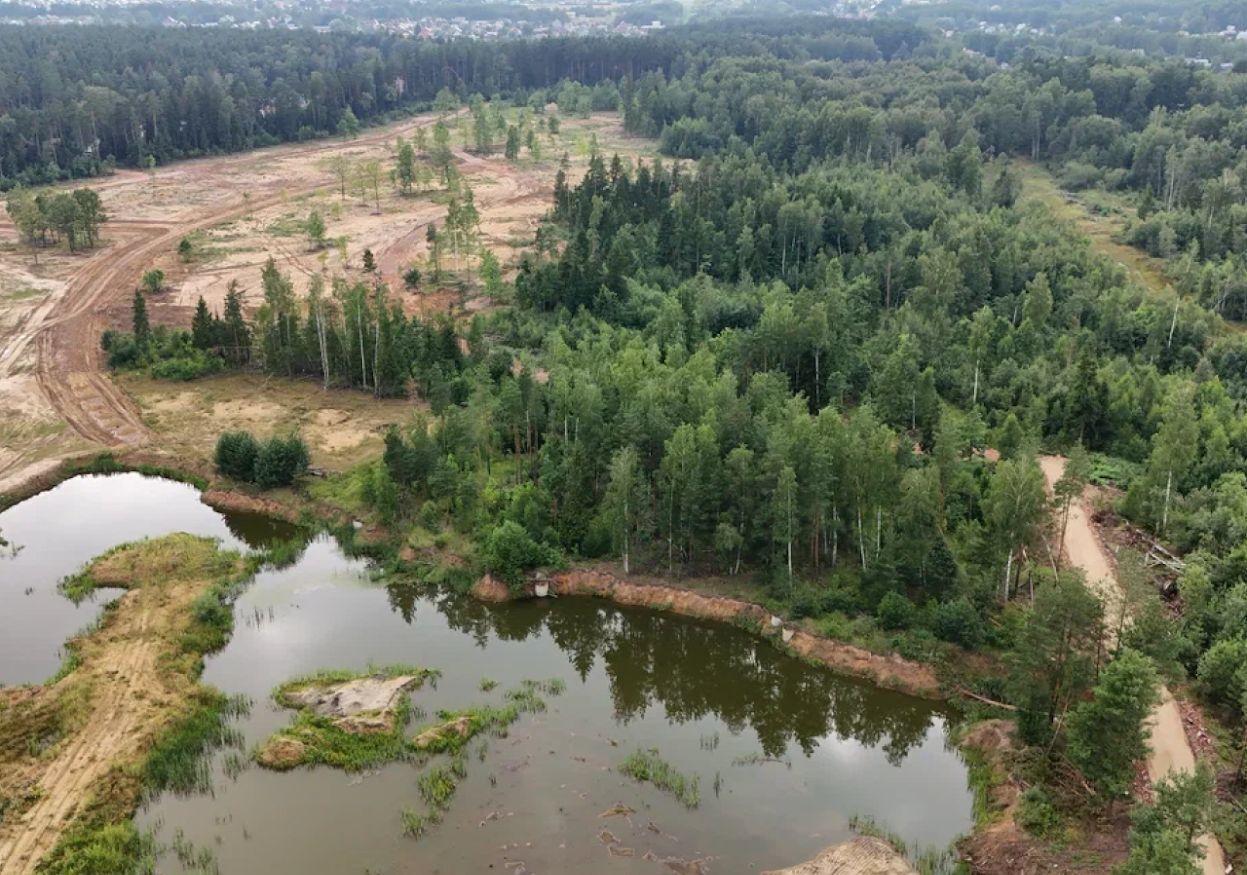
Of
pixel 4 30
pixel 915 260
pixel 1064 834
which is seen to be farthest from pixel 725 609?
pixel 4 30

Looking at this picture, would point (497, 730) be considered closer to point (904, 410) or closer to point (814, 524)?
point (814, 524)

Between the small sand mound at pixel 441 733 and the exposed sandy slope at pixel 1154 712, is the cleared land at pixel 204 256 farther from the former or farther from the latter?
the exposed sandy slope at pixel 1154 712

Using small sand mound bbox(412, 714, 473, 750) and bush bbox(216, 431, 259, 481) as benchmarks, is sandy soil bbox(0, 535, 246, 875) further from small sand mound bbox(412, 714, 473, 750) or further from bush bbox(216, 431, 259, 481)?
small sand mound bbox(412, 714, 473, 750)

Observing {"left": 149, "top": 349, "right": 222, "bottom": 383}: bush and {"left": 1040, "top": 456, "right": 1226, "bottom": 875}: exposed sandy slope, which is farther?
{"left": 149, "top": 349, "right": 222, "bottom": 383}: bush

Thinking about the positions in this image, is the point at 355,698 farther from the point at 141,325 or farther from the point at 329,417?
the point at 141,325

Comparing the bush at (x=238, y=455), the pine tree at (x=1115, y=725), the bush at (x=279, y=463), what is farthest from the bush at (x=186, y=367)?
the pine tree at (x=1115, y=725)

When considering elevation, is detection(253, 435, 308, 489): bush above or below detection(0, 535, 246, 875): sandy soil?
above

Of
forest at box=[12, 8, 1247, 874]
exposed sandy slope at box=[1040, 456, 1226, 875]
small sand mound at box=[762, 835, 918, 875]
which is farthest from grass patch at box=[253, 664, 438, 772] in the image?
exposed sandy slope at box=[1040, 456, 1226, 875]

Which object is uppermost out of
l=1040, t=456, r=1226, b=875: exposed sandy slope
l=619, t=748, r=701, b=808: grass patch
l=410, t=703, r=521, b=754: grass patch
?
l=1040, t=456, r=1226, b=875: exposed sandy slope
